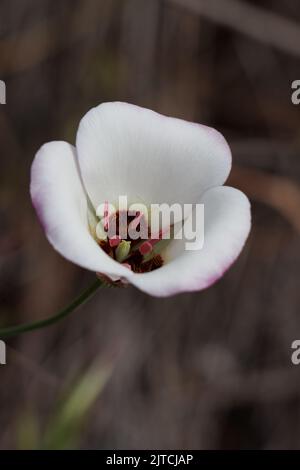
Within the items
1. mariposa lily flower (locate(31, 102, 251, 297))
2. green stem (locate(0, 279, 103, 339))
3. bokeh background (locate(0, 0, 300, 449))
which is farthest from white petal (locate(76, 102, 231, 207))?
bokeh background (locate(0, 0, 300, 449))

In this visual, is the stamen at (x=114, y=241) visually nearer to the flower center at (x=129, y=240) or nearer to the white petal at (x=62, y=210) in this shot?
the flower center at (x=129, y=240)

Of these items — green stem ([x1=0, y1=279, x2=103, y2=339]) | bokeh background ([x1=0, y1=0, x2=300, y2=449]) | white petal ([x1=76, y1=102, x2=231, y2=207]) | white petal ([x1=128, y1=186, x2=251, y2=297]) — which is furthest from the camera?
bokeh background ([x1=0, y1=0, x2=300, y2=449])

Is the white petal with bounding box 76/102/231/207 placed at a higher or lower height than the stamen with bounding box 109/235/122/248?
higher

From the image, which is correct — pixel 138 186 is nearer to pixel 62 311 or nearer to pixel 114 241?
pixel 114 241

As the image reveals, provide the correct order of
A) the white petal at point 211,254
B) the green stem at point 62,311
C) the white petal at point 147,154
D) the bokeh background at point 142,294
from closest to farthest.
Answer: the white petal at point 211,254
the green stem at point 62,311
the white petal at point 147,154
the bokeh background at point 142,294

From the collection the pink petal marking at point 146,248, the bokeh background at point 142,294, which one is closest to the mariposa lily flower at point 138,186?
the pink petal marking at point 146,248

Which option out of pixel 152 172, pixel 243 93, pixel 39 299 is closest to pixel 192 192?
pixel 152 172

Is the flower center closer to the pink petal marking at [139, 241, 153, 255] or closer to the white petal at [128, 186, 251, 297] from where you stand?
the pink petal marking at [139, 241, 153, 255]
